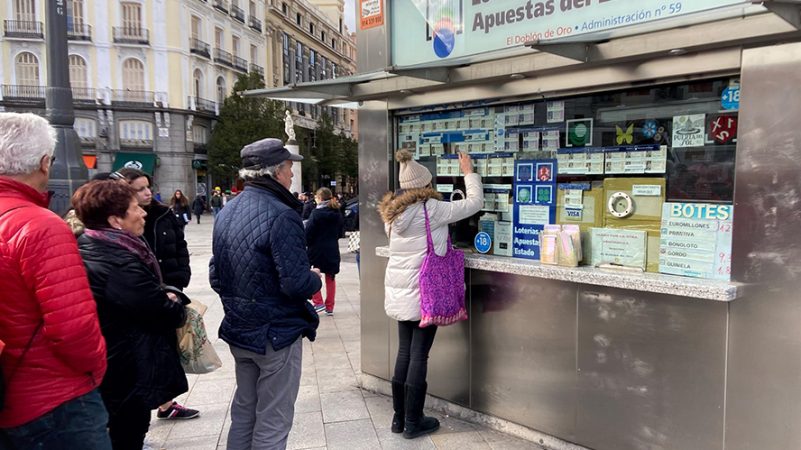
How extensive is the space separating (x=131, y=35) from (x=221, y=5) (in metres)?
7.53

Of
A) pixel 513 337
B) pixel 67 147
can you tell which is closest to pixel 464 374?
pixel 513 337

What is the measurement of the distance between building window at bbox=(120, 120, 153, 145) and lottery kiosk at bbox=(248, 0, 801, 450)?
3346 centimetres

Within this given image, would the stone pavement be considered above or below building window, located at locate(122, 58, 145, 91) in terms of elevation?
below

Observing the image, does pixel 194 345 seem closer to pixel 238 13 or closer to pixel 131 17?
pixel 131 17

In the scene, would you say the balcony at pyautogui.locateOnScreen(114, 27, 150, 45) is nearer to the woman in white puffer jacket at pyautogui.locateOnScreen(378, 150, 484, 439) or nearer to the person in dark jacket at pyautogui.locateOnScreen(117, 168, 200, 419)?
the person in dark jacket at pyautogui.locateOnScreen(117, 168, 200, 419)

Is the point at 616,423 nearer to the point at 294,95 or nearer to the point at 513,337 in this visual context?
the point at 513,337

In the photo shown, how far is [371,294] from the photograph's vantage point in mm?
4465

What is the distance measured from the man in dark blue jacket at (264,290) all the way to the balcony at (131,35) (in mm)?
36217

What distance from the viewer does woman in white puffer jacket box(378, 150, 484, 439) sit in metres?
3.43

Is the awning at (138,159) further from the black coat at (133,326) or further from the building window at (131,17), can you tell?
the black coat at (133,326)

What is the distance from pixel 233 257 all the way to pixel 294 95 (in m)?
2.11

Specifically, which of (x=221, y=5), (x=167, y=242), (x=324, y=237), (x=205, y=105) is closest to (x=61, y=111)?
(x=167, y=242)

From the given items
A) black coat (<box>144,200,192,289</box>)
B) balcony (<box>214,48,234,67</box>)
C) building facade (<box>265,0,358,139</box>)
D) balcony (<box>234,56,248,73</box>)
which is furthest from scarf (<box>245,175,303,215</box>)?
balcony (<box>234,56,248,73</box>)

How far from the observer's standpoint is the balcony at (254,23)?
141 feet
